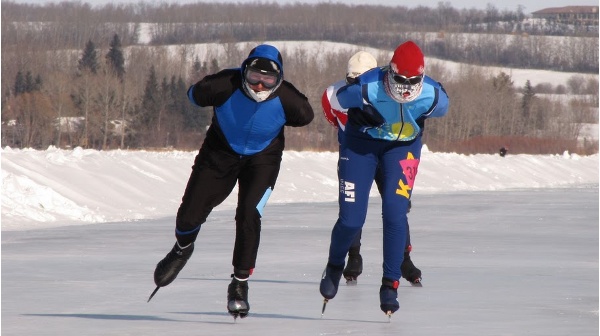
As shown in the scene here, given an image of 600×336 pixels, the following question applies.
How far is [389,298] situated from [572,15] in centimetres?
16708

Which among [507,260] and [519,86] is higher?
[507,260]

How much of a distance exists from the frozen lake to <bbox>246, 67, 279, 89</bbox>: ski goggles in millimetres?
1300

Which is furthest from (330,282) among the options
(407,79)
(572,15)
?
(572,15)

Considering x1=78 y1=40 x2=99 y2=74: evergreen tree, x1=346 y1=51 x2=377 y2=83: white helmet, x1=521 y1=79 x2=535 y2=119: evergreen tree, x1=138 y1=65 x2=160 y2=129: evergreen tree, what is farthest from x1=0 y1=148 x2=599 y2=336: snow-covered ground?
x1=521 y1=79 x2=535 y2=119: evergreen tree

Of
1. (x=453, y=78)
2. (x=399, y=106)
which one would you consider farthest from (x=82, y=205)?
(x=453, y=78)

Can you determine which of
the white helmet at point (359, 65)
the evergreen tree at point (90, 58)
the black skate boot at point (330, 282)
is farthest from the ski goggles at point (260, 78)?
the evergreen tree at point (90, 58)

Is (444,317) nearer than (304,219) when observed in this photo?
Yes

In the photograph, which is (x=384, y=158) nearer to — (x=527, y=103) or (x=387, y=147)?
(x=387, y=147)

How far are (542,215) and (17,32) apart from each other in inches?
4025

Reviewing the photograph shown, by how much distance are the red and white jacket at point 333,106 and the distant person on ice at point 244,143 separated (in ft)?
0.95

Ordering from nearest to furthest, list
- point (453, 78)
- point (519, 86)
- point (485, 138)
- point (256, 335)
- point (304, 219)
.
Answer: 1. point (256, 335)
2. point (304, 219)
3. point (485, 138)
4. point (453, 78)
5. point (519, 86)

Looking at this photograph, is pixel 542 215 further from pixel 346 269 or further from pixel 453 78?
pixel 453 78

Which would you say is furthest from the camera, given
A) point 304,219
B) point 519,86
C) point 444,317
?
point 519,86

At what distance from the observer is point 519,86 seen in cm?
12612
